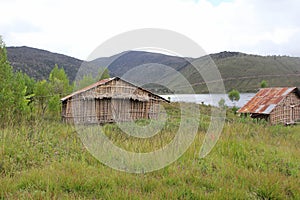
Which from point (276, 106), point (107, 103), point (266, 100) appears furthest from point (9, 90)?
point (266, 100)

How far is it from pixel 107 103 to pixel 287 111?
67.9 ft

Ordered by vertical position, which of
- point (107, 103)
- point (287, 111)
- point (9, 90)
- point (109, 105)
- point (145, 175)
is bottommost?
point (145, 175)

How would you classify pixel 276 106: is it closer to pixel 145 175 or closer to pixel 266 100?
pixel 266 100

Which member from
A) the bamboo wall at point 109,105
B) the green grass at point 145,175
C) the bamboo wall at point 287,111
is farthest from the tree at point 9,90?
the bamboo wall at point 287,111

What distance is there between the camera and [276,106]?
85.2 feet

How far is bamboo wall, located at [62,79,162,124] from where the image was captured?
18297 millimetres

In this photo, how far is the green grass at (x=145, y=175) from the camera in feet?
10.4

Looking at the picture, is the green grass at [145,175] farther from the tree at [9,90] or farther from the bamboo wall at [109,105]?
the bamboo wall at [109,105]

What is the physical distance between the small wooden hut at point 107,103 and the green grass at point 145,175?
12.8m

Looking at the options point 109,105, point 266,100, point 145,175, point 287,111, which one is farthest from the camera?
point 287,111

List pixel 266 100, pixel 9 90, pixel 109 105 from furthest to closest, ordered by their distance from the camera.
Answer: pixel 266 100, pixel 109 105, pixel 9 90

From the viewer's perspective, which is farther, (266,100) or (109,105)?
(266,100)

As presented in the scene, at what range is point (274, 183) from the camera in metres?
3.46

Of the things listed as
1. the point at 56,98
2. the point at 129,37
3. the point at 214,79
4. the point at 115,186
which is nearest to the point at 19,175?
the point at 115,186
